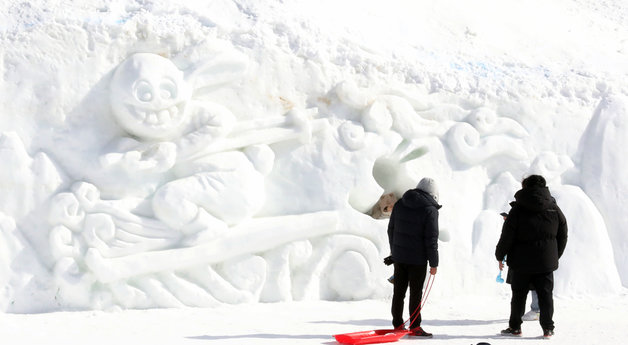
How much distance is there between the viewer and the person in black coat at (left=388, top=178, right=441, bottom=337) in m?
5.97

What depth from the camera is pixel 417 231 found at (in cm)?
598

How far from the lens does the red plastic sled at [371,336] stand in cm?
588

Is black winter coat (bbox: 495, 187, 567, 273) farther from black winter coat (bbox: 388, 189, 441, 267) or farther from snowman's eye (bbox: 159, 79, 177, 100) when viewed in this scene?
snowman's eye (bbox: 159, 79, 177, 100)

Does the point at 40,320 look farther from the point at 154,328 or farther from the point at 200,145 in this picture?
the point at 200,145

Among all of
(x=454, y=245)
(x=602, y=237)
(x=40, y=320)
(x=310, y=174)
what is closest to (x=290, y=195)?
(x=310, y=174)

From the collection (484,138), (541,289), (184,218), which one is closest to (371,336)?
(541,289)

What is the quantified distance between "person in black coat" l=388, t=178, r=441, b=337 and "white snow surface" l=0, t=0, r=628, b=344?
1.70 ft

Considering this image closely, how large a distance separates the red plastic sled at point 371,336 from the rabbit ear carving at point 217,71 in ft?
8.76

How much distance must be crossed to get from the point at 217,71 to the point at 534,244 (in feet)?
→ 10.2

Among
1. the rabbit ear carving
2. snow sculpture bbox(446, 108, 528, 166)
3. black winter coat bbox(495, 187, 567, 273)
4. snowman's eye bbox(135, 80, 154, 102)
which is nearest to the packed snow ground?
black winter coat bbox(495, 187, 567, 273)

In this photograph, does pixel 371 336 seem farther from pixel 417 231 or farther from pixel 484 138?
pixel 484 138

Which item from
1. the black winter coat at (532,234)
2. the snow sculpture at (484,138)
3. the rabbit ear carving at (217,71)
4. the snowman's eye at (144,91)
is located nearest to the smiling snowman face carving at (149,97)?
the snowman's eye at (144,91)

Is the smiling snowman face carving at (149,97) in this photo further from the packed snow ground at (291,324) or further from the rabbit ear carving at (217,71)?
the packed snow ground at (291,324)

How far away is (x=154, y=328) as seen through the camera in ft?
20.9
